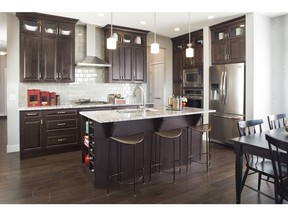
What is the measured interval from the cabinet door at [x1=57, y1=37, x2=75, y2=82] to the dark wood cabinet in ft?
9.79

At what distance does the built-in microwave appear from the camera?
5.66 meters

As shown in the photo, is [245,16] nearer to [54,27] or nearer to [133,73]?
[133,73]

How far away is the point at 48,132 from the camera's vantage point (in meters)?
4.37

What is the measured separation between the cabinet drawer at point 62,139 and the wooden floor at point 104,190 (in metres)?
0.60

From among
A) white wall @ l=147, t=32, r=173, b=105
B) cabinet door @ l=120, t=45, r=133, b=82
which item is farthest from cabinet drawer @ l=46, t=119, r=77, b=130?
white wall @ l=147, t=32, r=173, b=105

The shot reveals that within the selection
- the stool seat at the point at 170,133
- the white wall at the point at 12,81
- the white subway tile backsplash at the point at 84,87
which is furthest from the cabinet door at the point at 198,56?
the white wall at the point at 12,81

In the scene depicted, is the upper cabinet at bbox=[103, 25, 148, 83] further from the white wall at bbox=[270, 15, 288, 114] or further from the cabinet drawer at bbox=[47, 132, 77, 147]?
the white wall at bbox=[270, 15, 288, 114]

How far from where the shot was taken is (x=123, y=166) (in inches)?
124

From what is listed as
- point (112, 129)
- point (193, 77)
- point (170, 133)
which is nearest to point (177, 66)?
point (193, 77)

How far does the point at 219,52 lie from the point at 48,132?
4.10m

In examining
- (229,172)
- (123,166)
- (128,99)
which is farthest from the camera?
(128,99)

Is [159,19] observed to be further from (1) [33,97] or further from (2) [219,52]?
(1) [33,97]

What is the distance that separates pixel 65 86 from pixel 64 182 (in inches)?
104
